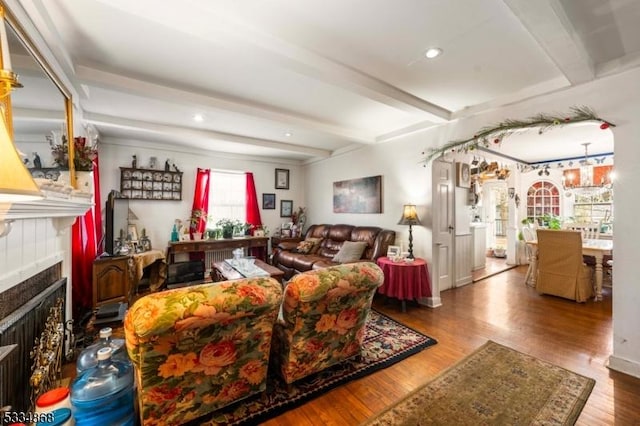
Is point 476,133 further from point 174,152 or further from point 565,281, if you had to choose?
point 174,152

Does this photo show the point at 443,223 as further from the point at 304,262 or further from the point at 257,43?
the point at 257,43

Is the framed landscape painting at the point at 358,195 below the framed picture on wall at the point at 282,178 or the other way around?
below

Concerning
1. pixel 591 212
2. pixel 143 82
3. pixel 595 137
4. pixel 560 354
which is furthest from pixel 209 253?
pixel 591 212

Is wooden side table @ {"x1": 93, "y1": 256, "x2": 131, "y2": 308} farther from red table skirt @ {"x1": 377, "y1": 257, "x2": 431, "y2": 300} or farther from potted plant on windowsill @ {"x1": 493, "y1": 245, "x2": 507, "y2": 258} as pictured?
potted plant on windowsill @ {"x1": 493, "y1": 245, "x2": 507, "y2": 258}

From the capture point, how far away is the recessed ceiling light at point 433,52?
6.82 ft

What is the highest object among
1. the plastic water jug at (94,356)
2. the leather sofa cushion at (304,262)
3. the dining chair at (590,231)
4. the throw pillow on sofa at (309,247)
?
the dining chair at (590,231)

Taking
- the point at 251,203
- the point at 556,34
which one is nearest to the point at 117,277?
the point at 251,203

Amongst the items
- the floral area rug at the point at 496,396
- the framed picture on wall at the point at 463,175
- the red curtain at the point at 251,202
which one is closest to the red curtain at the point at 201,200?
the red curtain at the point at 251,202

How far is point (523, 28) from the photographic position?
184 cm

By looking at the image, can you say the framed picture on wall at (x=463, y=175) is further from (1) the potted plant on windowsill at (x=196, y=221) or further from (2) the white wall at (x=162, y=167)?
(1) the potted plant on windowsill at (x=196, y=221)

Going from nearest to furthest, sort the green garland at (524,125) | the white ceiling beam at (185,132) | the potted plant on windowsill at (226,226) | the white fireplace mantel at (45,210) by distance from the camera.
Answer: the white fireplace mantel at (45,210)
the green garland at (524,125)
the white ceiling beam at (185,132)
the potted plant on windowsill at (226,226)

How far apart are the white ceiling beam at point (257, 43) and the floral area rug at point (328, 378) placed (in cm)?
250

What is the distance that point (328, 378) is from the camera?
205 centimetres

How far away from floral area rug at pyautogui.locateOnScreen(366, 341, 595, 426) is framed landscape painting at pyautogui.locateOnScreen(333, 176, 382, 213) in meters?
2.70
